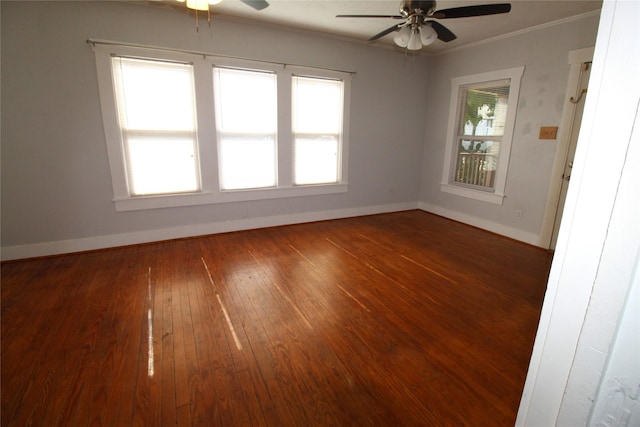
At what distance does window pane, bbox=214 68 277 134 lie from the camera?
3.72 m

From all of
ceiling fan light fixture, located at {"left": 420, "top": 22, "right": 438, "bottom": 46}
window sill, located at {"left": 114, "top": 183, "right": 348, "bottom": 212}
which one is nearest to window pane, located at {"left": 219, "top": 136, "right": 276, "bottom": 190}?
window sill, located at {"left": 114, "top": 183, "right": 348, "bottom": 212}

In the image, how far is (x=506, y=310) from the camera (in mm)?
2416

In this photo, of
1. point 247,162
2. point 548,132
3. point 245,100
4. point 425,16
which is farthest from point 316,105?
point 548,132

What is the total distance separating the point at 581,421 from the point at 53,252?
4.38 m

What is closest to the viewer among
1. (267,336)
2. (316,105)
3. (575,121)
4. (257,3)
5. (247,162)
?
(267,336)

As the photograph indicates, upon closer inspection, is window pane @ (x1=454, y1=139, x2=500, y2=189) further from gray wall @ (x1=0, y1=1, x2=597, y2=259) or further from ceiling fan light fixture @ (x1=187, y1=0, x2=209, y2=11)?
ceiling fan light fixture @ (x1=187, y1=0, x2=209, y2=11)

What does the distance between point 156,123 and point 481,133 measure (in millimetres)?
→ 4531

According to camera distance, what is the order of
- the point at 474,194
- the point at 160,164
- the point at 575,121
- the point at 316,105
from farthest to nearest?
the point at 474,194 → the point at 316,105 → the point at 160,164 → the point at 575,121

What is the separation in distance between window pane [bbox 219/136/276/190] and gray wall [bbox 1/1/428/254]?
334 mm

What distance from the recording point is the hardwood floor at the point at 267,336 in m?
1.53

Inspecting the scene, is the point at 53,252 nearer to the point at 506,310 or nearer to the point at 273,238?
the point at 273,238

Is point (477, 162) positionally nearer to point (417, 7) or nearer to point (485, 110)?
point (485, 110)

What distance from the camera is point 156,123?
3449mm

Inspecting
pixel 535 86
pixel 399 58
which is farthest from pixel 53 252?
pixel 535 86
